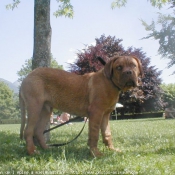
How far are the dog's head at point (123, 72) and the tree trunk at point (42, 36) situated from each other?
2288 millimetres

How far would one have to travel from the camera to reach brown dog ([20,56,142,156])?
14.2 ft

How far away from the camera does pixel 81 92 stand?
4.66m

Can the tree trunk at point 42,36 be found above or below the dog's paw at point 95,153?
above

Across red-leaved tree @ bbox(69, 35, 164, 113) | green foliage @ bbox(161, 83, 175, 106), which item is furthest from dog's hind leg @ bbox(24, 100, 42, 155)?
green foliage @ bbox(161, 83, 175, 106)

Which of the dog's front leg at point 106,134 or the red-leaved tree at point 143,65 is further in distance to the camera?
the red-leaved tree at point 143,65

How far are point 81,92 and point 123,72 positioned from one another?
84 cm

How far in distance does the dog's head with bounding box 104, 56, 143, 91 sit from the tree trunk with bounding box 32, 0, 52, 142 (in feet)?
7.51

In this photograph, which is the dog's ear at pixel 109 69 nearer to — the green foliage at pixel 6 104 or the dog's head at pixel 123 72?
the dog's head at pixel 123 72

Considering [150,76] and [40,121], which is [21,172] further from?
[150,76]

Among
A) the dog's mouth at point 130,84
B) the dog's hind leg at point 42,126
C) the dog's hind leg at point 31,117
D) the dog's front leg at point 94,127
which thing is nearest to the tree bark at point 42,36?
the dog's hind leg at point 42,126

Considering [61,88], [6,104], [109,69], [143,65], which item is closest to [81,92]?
[61,88]

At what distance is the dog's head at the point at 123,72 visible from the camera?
13.8 ft

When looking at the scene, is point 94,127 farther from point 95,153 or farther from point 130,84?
point 130,84

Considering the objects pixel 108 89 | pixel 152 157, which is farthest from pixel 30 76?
pixel 152 157
